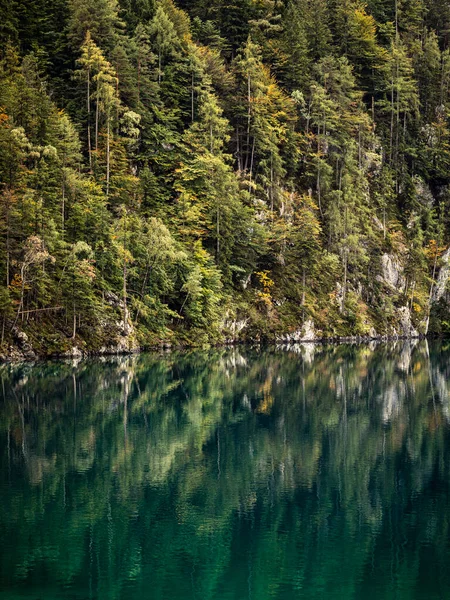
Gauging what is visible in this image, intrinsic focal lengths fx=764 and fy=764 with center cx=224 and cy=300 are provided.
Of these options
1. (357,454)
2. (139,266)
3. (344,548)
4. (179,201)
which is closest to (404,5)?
(179,201)

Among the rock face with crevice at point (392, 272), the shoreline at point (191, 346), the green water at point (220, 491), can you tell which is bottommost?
the shoreline at point (191, 346)

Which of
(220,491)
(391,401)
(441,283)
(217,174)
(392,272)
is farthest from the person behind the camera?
(441,283)

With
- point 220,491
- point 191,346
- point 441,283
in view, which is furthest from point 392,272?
point 220,491

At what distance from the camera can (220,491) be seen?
18.7 metres

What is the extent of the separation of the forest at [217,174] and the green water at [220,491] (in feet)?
57.9

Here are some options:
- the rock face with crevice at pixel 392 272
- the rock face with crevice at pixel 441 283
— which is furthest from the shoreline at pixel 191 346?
the rock face with crevice at pixel 392 272

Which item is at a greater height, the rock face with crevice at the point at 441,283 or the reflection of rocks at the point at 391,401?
the reflection of rocks at the point at 391,401

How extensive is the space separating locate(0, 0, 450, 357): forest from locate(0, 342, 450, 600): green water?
17649 mm

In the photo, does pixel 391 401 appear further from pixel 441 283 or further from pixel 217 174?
pixel 441 283

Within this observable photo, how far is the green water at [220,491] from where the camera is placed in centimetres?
1300

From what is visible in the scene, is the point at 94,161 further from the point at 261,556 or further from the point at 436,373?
the point at 261,556

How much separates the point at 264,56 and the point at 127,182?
100.0 ft

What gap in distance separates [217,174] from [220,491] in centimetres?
5158

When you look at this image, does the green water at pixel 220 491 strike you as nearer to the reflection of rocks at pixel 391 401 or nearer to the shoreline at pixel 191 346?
the reflection of rocks at pixel 391 401
